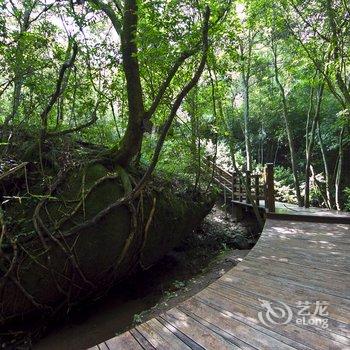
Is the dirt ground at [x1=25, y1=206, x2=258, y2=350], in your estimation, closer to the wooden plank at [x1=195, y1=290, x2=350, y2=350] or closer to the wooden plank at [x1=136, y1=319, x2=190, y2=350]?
the wooden plank at [x1=195, y1=290, x2=350, y2=350]

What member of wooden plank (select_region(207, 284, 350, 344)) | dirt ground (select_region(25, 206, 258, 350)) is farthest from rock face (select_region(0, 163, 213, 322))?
wooden plank (select_region(207, 284, 350, 344))

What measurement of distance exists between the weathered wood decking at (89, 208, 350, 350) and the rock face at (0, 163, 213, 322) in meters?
2.17

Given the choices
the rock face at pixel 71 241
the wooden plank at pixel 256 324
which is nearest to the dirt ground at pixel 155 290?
the rock face at pixel 71 241

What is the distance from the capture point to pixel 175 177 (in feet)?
25.4

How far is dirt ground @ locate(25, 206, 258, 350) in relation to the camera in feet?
15.6

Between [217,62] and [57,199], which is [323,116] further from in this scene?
[57,199]

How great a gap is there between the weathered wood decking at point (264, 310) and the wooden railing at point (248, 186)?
10.1 ft

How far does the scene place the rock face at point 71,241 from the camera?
14.2 feet

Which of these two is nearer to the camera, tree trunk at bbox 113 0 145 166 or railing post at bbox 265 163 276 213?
tree trunk at bbox 113 0 145 166

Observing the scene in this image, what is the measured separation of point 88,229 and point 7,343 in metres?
1.88

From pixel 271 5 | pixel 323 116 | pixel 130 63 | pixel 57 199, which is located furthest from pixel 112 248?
pixel 323 116

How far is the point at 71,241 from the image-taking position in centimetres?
461

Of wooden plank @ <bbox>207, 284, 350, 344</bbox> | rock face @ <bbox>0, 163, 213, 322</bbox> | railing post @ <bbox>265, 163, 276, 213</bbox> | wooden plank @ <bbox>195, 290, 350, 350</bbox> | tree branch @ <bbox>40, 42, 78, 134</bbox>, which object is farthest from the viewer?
railing post @ <bbox>265, 163, 276, 213</bbox>

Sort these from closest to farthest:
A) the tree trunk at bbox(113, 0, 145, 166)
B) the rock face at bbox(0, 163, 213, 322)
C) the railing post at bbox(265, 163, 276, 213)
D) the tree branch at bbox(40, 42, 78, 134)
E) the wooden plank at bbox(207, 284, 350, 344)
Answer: the wooden plank at bbox(207, 284, 350, 344), the rock face at bbox(0, 163, 213, 322), the tree branch at bbox(40, 42, 78, 134), the tree trunk at bbox(113, 0, 145, 166), the railing post at bbox(265, 163, 276, 213)
